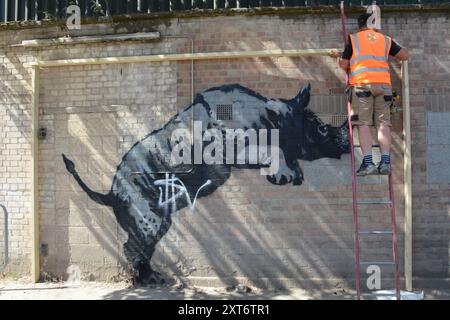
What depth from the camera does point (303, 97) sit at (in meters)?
6.07

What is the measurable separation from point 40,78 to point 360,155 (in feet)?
15.1

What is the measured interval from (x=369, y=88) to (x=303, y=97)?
1.06 meters

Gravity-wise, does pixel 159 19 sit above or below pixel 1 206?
above

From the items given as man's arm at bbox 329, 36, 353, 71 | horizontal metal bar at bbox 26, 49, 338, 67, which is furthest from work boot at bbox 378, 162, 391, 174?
horizontal metal bar at bbox 26, 49, 338, 67

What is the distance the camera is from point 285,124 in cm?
609

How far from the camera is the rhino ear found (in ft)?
19.9

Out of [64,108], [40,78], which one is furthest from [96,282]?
[40,78]

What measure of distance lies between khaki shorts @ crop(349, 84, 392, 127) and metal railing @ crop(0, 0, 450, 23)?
148cm

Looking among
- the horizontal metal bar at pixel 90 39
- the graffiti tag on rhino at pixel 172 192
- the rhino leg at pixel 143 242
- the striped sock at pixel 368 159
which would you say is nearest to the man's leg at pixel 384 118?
the striped sock at pixel 368 159

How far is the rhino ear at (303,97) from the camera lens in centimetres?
606

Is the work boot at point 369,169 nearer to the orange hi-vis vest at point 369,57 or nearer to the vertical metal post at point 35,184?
the orange hi-vis vest at point 369,57

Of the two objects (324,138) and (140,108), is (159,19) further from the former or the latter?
(324,138)

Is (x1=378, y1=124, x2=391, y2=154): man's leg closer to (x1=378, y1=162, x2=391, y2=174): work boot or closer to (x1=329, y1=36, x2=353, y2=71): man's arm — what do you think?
(x1=378, y1=162, x2=391, y2=174): work boot

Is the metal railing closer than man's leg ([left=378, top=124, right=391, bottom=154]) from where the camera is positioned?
No
